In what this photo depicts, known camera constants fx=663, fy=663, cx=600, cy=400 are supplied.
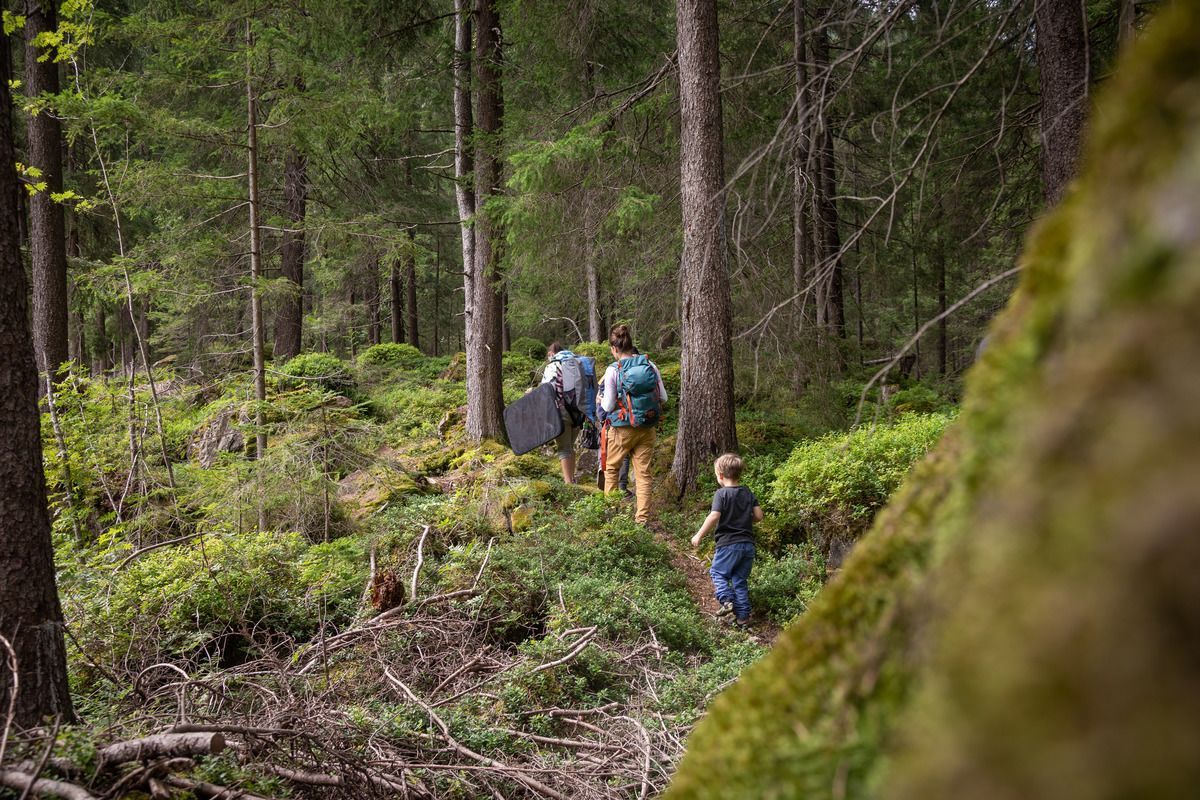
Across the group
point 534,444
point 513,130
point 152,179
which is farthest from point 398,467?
point 513,130

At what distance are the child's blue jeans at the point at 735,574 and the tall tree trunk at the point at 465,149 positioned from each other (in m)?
6.17

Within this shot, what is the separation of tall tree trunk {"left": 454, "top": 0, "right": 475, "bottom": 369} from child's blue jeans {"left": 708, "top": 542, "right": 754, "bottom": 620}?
6.17 m

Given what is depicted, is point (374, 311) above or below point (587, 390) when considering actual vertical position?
above

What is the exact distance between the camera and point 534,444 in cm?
918

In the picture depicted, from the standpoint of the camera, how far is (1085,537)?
14.1 inches

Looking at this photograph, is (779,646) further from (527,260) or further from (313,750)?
(527,260)

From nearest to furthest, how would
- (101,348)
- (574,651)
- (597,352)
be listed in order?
(574,651) < (597,352) < (101,348)

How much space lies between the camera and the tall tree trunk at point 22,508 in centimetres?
278

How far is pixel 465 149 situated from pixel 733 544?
7.31m

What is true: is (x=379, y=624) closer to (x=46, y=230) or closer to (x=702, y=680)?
(x=702, y=680)

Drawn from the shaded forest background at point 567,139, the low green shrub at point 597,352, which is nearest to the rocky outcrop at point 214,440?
the shaded forest background at point 567,139

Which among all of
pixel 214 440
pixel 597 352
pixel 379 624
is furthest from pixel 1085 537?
pixel 597 352

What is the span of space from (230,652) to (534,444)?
484 centimetres

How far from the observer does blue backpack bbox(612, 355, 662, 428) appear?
7.63 meters
